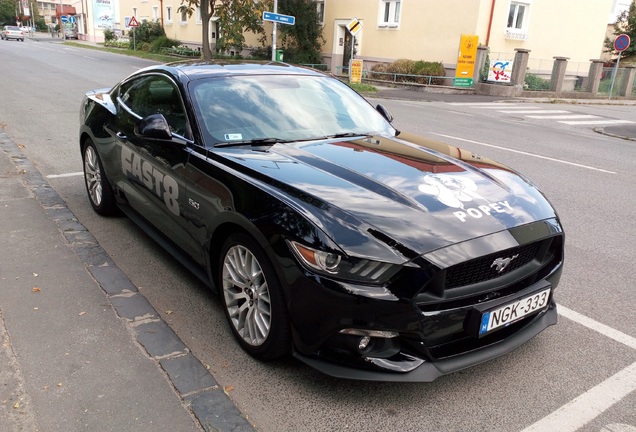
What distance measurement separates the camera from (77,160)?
25.3 feet

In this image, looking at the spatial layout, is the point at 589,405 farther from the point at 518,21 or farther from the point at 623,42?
the point at 518,21

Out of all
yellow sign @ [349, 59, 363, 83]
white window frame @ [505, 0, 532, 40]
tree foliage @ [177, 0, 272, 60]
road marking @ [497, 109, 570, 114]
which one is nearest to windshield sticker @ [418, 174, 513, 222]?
road marking @ [497, 109, 570, 114]

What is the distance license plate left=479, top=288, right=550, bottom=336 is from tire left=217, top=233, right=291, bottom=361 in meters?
1.00

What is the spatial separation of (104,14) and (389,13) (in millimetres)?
55557

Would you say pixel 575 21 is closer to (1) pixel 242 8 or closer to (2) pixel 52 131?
(1) pixel 242 8

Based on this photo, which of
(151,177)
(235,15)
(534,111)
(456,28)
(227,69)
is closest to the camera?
(151,177)

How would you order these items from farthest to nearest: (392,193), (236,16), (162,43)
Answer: (162,43), (236,16), (392,193)

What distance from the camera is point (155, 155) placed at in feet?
13.1

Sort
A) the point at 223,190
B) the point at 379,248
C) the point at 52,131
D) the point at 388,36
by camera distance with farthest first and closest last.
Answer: the point at 388,36 → the point at 52,131 → the point at 223,190 → the point at 379,248

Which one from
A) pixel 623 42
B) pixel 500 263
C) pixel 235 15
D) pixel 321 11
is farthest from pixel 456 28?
pixel 500 263

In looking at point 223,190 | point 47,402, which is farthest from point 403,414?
point 47,402

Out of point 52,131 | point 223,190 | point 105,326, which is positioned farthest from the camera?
point 52,131

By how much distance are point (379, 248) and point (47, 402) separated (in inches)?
72.2

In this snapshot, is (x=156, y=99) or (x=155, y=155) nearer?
(x=155, y=155)
